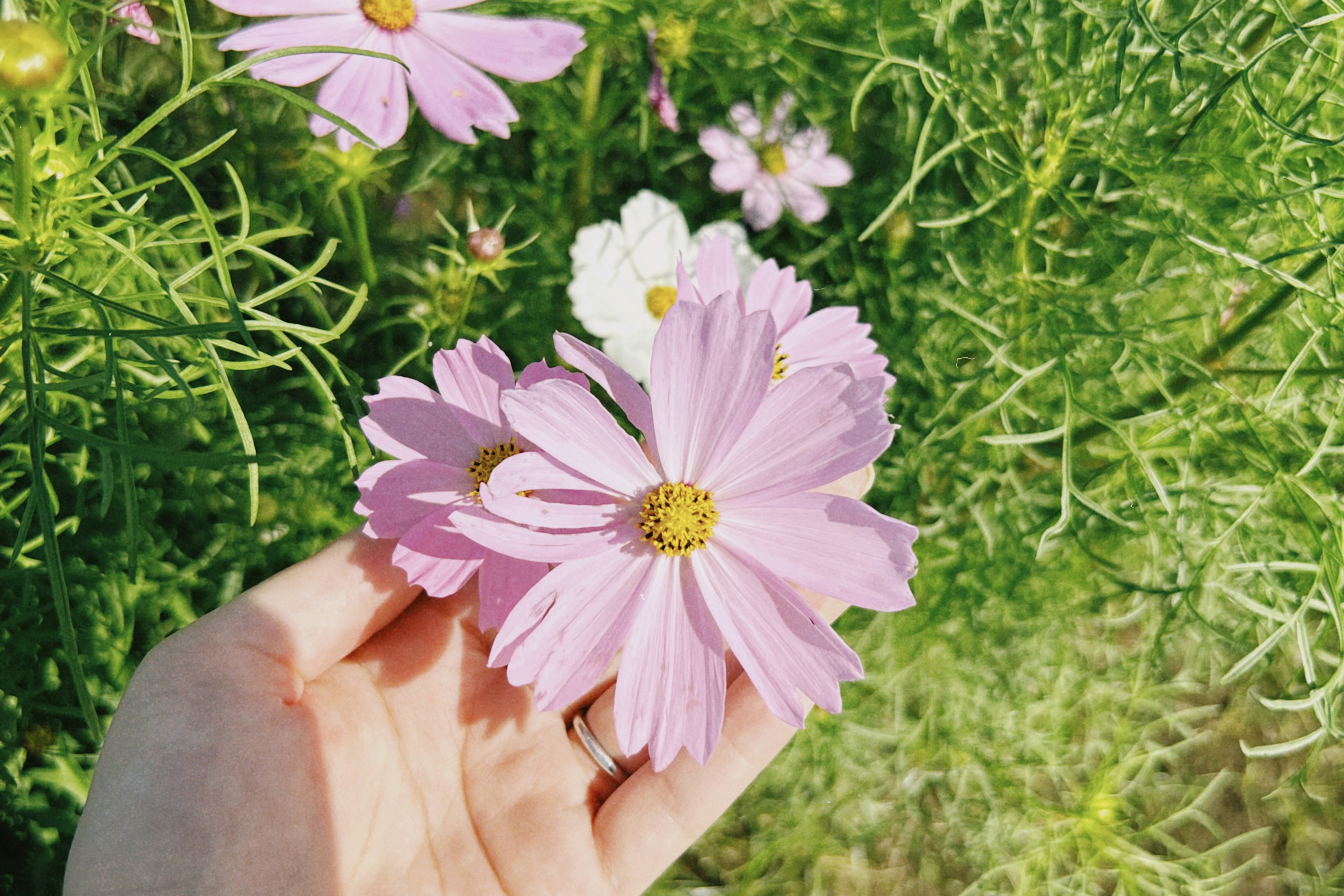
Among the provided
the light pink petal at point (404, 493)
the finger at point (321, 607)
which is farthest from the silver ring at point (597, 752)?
the light pink petal at point (404, 493)

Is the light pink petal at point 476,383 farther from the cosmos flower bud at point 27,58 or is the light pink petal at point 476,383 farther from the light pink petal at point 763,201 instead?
the light pink petal at point 763,201

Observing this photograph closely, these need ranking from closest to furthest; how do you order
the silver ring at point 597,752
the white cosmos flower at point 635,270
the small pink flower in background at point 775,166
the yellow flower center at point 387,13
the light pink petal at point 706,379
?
1. the light pink petal at point 706,379
2. the yellow flower center at point 387,13
3. the silver ring at point 597,752
4. the white cosmos flower at point 635,270
5. the small pink flower in background at point 775,166

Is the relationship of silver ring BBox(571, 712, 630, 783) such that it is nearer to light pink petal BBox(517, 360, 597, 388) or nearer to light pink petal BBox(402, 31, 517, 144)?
light pink petal BBox(517, 360, 597, 388)

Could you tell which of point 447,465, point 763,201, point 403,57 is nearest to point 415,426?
point 447,465

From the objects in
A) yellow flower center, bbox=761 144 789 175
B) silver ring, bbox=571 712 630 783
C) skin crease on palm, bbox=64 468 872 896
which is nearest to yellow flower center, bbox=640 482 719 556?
skin crease on palm, bbox=64 468 872 896

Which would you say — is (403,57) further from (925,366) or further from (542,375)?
(925,366)

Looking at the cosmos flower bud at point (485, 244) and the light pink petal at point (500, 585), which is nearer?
the light pink petal at point (500, 585)
